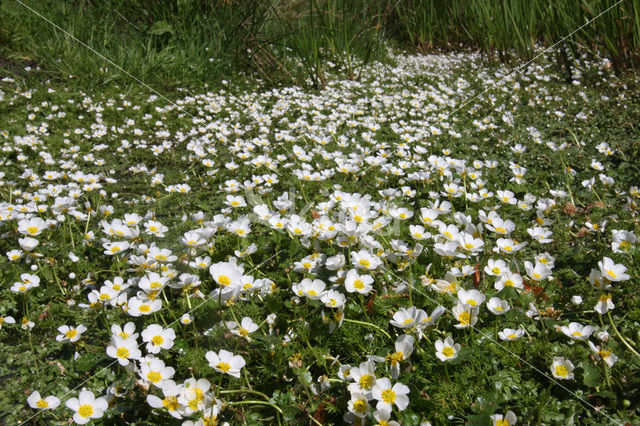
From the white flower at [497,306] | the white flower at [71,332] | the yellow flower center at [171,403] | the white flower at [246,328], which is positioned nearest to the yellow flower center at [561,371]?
the white flower at [497,306]

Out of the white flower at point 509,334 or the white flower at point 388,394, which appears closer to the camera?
the white flower at point 388,394

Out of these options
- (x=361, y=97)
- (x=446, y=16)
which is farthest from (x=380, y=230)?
(x=446, y=16)

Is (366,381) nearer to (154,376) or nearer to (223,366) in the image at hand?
(223,366)

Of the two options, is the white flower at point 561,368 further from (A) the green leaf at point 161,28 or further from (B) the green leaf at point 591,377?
(A) the green leaf at point 161,28

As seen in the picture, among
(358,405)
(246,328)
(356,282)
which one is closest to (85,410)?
(246,328)

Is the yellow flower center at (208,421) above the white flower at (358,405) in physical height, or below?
below

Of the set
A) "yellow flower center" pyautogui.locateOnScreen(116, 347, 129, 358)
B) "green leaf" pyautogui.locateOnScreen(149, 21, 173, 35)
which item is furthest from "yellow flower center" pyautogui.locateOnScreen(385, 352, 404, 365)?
"green leaf" pyautogui.locateOnScreen(149, 21, 173, 35)

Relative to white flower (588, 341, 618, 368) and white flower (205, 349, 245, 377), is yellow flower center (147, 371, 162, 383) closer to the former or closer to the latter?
white flower (205, 349, 245, 377)
